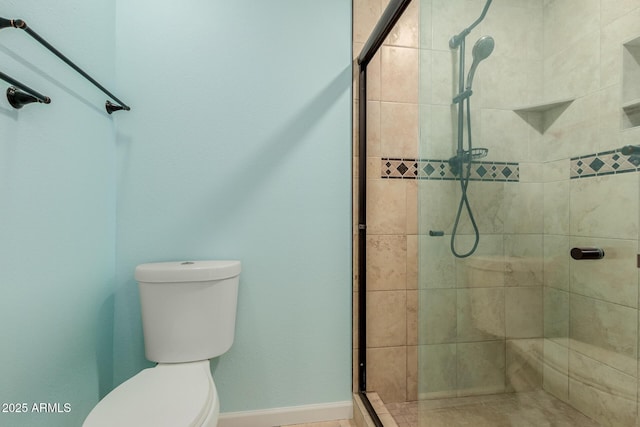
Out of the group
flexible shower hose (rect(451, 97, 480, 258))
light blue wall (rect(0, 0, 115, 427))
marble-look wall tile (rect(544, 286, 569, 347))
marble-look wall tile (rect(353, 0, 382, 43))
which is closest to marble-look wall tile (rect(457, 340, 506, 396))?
marble-look wall tile (rect(544, 286, 569, 347))

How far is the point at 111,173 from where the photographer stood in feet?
4.57

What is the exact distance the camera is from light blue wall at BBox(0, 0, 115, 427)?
0.88 m

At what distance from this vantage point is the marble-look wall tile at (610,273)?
0.59m

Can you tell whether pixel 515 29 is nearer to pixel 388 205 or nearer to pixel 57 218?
pixel 388 205

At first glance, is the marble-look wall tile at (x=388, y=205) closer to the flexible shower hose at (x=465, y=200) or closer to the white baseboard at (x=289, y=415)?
the flexible shower hose at (x=465, y=200)

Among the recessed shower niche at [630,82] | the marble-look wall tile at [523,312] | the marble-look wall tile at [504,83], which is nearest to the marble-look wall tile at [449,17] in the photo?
the marble-look wall tile at [504,83]

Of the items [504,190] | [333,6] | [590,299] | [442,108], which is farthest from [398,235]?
[333,6]

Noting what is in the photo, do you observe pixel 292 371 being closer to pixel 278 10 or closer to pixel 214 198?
pixel 214 198

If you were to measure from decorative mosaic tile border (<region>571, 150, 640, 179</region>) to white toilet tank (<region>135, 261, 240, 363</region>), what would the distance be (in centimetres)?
116

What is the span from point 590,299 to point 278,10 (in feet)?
5.23

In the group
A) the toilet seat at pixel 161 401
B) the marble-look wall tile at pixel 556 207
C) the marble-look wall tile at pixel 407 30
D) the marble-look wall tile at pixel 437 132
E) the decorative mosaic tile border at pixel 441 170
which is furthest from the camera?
the marble-look wall tile at pixel 407 30

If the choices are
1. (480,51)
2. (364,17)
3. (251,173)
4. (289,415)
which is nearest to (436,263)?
(480,51)

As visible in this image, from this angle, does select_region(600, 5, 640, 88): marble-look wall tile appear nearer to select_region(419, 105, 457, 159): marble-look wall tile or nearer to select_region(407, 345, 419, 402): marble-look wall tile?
select_region(419, 105, 457, 159): marble-look wall tile

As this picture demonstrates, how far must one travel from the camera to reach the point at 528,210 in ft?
2.35
